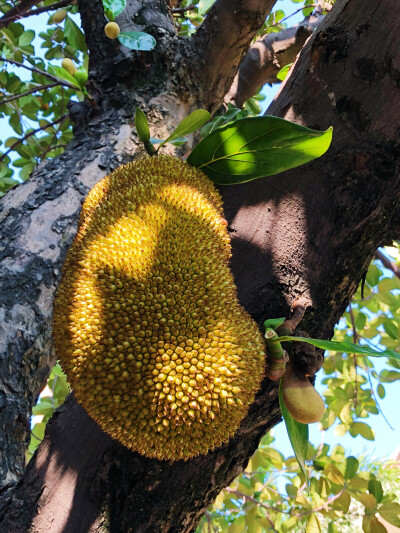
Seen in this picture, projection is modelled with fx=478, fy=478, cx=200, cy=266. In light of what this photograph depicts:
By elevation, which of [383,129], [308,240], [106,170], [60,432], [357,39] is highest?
[357,39]

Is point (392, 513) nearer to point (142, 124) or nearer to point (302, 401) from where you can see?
point (302, 401)

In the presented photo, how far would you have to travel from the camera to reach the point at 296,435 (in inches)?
32.1

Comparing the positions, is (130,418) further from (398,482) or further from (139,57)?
(398,482)

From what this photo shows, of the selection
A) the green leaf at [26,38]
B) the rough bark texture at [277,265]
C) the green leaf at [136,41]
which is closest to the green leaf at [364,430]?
the rough bark texture at [277,265]

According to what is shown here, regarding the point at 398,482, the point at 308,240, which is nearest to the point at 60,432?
the point at 308,240

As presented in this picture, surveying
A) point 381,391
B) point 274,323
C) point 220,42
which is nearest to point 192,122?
point 274,323

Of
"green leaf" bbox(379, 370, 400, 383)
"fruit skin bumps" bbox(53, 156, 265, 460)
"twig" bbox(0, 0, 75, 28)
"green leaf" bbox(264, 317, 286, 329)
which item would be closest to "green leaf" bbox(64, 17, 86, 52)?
"twig" bbox(0, 0, 75, 28)

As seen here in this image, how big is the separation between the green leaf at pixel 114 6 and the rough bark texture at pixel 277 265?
68 centimetres

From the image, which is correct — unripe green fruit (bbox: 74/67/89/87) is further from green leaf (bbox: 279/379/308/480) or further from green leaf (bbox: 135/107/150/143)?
green leaf (bbox: 279/379/308/480)

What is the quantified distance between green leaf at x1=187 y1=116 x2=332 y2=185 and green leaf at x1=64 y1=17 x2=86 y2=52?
4.79ft

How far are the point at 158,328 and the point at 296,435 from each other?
12.2 inches

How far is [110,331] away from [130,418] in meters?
0.13

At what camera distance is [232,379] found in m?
0.71

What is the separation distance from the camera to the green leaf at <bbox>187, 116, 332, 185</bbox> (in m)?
0.82
